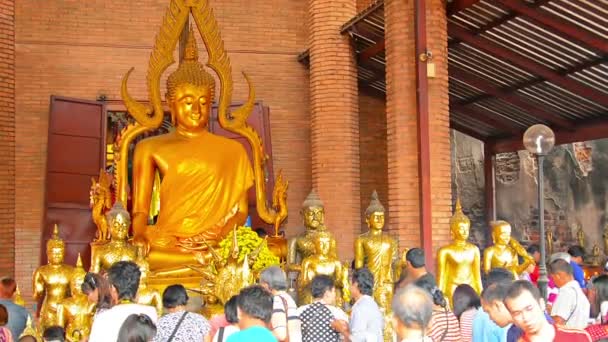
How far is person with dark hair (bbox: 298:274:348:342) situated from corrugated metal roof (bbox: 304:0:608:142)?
17.8 ft

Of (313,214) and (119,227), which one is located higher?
(313,214)

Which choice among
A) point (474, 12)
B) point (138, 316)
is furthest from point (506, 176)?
point (138, 316)

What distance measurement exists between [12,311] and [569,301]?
3987mm

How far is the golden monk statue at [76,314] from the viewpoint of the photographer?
6.87 meters

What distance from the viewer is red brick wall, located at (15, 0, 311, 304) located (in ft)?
40.0

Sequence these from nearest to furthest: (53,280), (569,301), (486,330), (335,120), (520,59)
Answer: (486,330), (569,301), (53,280), (520,59), (335,120)

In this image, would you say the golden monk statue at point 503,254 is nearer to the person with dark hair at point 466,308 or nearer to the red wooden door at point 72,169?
the person with dark hair at point 466,308

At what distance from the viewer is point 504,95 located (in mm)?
12367

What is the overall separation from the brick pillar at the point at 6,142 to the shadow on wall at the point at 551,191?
28.8 ft

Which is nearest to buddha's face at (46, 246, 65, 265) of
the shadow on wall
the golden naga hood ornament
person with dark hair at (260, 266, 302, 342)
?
the golden naga hood ornament

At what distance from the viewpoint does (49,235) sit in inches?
470

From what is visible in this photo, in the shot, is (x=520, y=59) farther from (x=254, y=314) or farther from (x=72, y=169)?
(x=254, y=314)

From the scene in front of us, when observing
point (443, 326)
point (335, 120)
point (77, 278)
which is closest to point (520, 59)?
point (335, 120)

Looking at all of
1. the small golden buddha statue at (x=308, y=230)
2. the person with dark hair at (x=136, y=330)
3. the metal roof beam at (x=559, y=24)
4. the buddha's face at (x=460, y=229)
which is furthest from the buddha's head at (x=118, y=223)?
the person with dark hair at (x=136, y=330)
